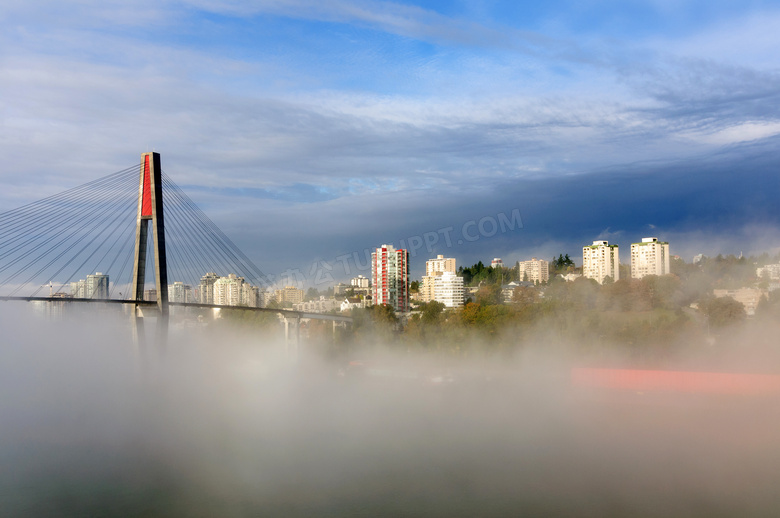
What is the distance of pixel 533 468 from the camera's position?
10055mm

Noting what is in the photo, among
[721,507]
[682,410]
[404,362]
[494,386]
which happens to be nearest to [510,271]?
[404,362]

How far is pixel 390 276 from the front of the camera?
30859 millimetres

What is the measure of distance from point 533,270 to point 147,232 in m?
35.6

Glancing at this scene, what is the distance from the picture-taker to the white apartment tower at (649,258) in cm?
3011

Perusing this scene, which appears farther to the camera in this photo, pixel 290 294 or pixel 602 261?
pixel 290 294

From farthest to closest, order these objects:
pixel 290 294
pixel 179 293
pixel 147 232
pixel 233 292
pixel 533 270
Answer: pixel 533 270 → pixel 290 294 → pixel 233 292 → pixel 179 293 → pixel 147 232

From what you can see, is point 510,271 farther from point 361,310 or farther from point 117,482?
point 117,482

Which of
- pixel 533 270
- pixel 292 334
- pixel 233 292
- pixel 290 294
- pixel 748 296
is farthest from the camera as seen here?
pixel 533 270

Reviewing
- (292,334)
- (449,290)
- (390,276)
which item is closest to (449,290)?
(449,290)

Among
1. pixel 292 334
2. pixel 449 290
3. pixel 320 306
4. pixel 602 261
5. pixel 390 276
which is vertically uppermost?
pixel 602 261

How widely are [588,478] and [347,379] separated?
12.0 m

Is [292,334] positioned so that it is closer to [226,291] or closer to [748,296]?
[226,291]

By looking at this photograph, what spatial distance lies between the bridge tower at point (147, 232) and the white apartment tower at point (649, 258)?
23.2m

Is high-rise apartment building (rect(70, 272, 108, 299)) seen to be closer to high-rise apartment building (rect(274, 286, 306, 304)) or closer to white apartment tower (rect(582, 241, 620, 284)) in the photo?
high-rise apartment building (rect(274, 286, 306, 304))
